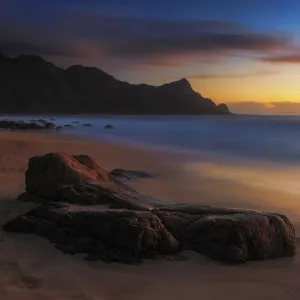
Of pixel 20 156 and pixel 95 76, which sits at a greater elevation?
pixel 95 76

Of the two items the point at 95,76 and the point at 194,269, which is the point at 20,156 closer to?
the point at 194,269

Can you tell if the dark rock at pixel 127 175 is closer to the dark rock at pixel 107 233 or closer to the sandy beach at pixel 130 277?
the sandy beach at pixel 130 277

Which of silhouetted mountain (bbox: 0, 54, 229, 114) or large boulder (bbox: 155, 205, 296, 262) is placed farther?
silhouetted mountain (bbox: 0, 54, 229, 114)

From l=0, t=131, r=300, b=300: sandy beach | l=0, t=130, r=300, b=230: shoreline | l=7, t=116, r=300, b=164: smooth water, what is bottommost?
l=7, t=116, r=300, b=164: smooth water

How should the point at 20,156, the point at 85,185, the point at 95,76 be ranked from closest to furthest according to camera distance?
the point at 85,185, the point at 20,156, the point at 95,76

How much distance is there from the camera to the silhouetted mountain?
130 meters

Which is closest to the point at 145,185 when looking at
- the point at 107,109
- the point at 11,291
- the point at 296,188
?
the point at 296,188

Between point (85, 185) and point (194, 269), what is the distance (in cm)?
215

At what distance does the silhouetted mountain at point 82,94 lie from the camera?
428 ft

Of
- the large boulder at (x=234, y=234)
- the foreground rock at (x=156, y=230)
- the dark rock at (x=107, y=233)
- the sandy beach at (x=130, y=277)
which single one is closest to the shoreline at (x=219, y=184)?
the large boulder at (x=234, y=234)

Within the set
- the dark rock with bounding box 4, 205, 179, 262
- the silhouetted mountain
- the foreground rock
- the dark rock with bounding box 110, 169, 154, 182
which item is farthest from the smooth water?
the silhouetted mountain

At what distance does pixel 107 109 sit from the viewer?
463 ft

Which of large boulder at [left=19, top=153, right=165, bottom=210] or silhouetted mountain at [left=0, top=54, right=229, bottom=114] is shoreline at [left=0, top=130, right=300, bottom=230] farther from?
silhouetted mountain at [left=0, top=54, right=229, bottom=114]

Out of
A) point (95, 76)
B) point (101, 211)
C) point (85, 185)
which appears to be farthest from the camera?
point (95, 76)
